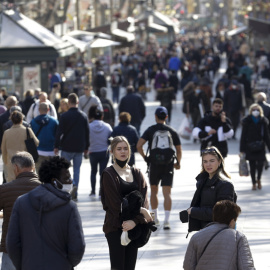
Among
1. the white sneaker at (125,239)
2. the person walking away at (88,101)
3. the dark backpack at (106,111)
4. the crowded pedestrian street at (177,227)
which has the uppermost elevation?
the person walking away at (88,101)

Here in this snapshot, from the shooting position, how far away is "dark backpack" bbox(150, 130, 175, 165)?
12.4 meters

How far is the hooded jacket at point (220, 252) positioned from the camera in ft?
21.7

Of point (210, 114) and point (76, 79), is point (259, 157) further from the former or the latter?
point (76, 79)

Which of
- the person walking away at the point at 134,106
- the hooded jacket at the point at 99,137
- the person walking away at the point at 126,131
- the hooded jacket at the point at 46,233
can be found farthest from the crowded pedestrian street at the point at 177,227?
the hooded jacket at the point at 46,233

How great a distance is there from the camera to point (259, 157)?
16234 millimetres

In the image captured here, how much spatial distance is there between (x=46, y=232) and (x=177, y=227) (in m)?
6.32

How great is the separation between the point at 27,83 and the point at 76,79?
5.97 metres

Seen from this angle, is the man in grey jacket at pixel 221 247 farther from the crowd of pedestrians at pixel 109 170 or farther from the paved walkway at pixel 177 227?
the paved walkway at pixel 177 227

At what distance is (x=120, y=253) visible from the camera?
848cm

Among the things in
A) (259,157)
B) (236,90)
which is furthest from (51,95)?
(259,157)

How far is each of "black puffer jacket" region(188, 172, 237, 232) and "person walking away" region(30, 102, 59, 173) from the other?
6578 mm

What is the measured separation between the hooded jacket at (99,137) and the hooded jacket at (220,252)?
8.69 meters

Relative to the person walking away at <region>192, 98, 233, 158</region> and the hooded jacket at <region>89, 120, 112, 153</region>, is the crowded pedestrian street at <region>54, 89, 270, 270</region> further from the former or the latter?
the person walking away at <region>192, 98, 233, 158</region>

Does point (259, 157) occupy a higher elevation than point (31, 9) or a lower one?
lower
